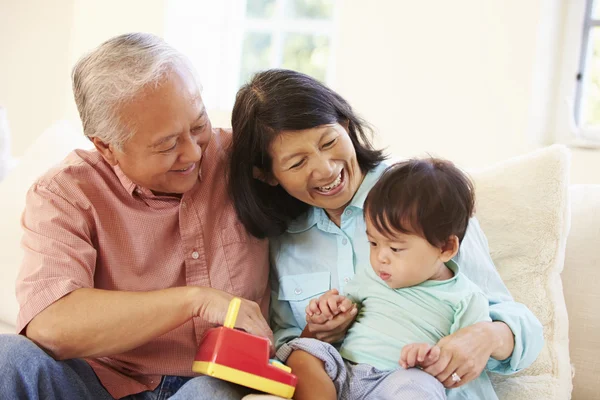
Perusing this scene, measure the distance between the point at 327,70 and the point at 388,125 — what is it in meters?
0.62

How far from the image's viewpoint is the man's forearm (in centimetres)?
145

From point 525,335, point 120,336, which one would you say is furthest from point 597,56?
point 120,336

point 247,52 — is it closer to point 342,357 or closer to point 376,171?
point 376,171

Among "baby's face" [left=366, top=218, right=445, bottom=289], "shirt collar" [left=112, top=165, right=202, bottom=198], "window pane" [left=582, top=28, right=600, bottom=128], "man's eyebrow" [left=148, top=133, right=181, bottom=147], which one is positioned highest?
"window pane" [left=582, top=28, right=600, bottom=128]

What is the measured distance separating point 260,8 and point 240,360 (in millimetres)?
3066

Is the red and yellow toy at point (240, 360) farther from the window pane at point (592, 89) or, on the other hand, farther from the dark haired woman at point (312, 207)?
the window pane at point (592, 89)

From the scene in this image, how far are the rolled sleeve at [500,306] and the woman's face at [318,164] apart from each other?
11.5 inches

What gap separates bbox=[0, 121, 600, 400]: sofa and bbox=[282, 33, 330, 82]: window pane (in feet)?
7.20

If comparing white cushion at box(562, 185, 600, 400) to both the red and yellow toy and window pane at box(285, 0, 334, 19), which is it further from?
window pane at box(285, 0, 334, 19)

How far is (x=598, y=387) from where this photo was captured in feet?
5.95

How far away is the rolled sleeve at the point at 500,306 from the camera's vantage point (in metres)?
1.53

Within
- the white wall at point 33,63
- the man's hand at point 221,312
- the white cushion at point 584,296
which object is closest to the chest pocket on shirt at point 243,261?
the man's hand at point 221,312

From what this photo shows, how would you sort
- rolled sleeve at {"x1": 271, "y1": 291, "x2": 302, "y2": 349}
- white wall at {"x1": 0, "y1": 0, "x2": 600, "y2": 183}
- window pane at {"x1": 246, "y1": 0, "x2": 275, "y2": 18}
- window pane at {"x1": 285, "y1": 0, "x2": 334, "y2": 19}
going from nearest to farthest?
rolled sleeve at {"x1": 271, "y1": 291, "x2": 302, "y2": 349} < white wall at {"x1": 0, "y1": 0, "x2": 600, "y2": 183} < window pane at {"x1": 285, "y1": 0, "x2": 334, "y2": 19} < window pane at {"x1": 246, "y1": 0, "x2": 275, "y2": 18}

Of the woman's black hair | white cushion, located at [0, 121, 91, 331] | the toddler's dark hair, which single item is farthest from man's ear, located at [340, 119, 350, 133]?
white cushion, located at [0, 121, 91, 331]
